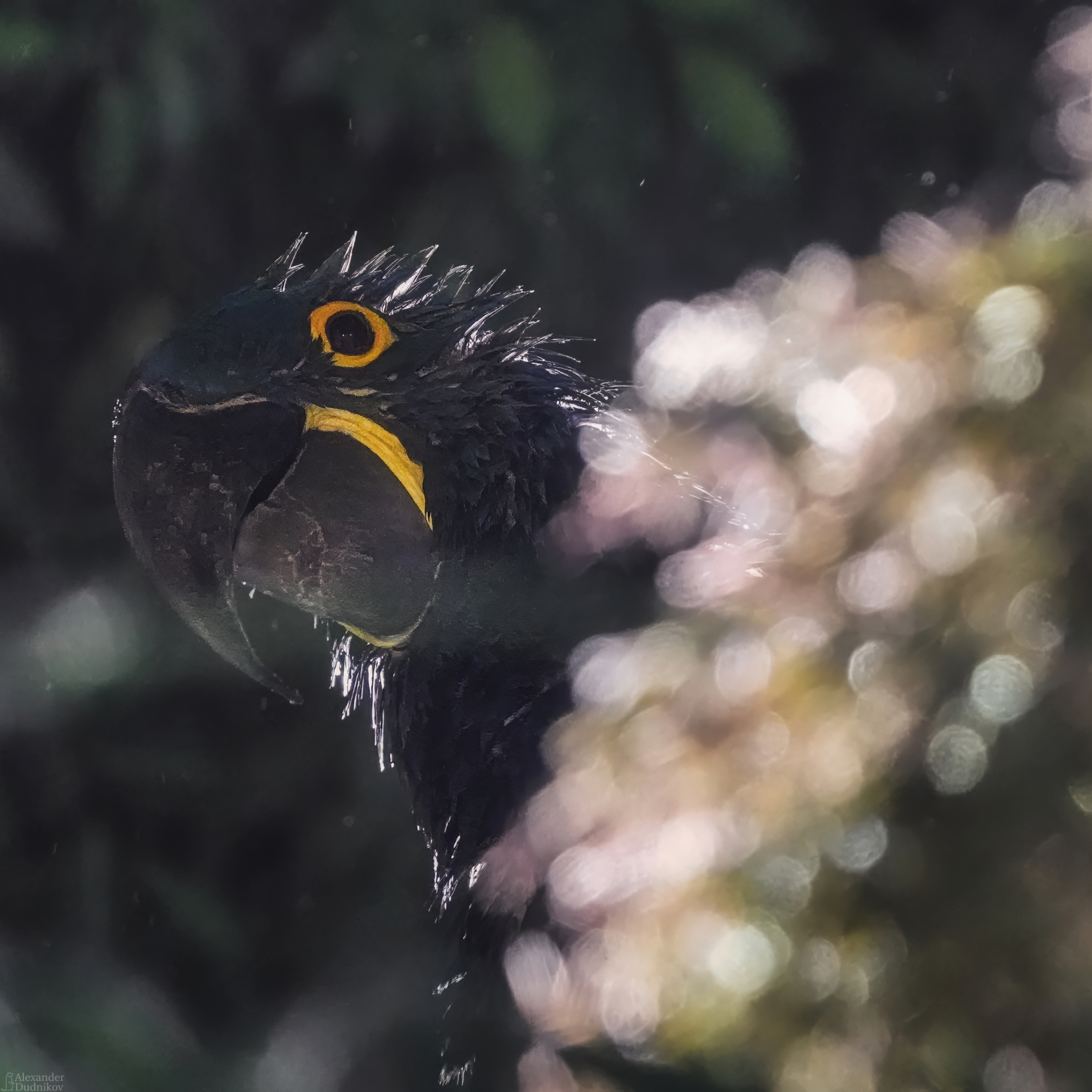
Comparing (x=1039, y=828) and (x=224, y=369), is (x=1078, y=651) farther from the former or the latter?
(x=224, y=369)

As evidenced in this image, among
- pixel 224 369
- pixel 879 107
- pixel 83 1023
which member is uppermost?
pixel 224 369

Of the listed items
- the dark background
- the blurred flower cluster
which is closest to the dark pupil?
the dark background

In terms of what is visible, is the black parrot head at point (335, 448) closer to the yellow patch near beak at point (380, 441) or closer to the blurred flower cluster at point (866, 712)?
the yellow patch near beak at point (380, 441)

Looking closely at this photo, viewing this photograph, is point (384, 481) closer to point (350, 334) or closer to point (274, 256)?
point (350, 334)

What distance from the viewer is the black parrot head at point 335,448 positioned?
0.95m

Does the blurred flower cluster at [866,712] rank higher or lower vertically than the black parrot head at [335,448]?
higher

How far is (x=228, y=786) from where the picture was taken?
169 centimetres

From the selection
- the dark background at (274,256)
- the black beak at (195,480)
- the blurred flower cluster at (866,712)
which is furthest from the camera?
the dark background at (274,256)

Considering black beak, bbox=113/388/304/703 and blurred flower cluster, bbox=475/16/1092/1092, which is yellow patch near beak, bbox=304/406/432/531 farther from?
blurred flower cluster, bbox=475/16/1092/1092

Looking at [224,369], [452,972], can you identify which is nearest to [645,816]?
[224,369]

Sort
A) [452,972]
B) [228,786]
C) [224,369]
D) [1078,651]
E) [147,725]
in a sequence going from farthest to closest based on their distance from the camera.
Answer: [228,786]
[147,725]
[452,972]
[224,369]
[1078,651]

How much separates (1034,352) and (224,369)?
2.68 feet

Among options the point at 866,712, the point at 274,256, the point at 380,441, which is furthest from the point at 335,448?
the point at 866,712

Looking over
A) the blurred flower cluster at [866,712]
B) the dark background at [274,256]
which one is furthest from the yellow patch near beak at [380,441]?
the blurred flower cluster at [866,712]
